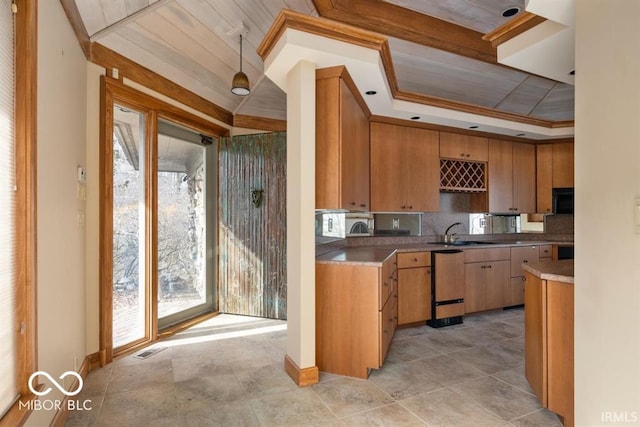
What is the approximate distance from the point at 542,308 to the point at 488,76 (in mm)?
3182

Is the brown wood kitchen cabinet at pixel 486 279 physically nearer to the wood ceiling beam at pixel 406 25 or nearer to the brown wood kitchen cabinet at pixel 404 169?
the brown wood kitchen cabinet at pixel 404 169

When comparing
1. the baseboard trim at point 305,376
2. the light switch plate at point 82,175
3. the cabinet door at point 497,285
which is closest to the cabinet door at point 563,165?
the cabinet door at point 497,285

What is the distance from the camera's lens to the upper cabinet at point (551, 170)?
181 inches

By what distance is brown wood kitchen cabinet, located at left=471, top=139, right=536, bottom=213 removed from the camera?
4461mm

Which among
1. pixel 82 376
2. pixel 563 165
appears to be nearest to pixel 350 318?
pixel 82 376

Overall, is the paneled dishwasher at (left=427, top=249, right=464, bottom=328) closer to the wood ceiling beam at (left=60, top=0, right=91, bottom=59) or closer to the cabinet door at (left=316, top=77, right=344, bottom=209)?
the cabinet door at (left=316, top=77, right=344, bottom=209)

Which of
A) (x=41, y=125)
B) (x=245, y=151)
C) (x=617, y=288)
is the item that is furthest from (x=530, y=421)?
(x=245, y=151)

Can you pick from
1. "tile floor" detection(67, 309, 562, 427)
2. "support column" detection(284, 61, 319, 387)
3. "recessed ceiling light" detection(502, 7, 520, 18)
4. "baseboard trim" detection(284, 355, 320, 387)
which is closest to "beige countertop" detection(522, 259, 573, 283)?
"tile floor" detection(67, 309, 562, 427)

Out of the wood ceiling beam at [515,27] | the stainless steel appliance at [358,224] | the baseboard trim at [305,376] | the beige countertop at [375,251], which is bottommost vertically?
the baseboard trim at [305,376]

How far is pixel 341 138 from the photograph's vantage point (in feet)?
8.42

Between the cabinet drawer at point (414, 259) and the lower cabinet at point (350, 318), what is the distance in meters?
1.03

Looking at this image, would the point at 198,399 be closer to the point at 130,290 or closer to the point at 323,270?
the point at 323,270

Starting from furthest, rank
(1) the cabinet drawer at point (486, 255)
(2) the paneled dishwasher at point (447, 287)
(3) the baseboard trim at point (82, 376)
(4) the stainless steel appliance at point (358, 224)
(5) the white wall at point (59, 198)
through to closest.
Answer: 1. (1) the cabinet drawer at point (486, 255)
2. (4) the stainless steel appliance at point (358, 224)
3. (2) the paneled dishwasher at point (447, 287)
4. (3) the baseboard trim at point (82, 376)
5. (5) the white wall at point (59, 198)
